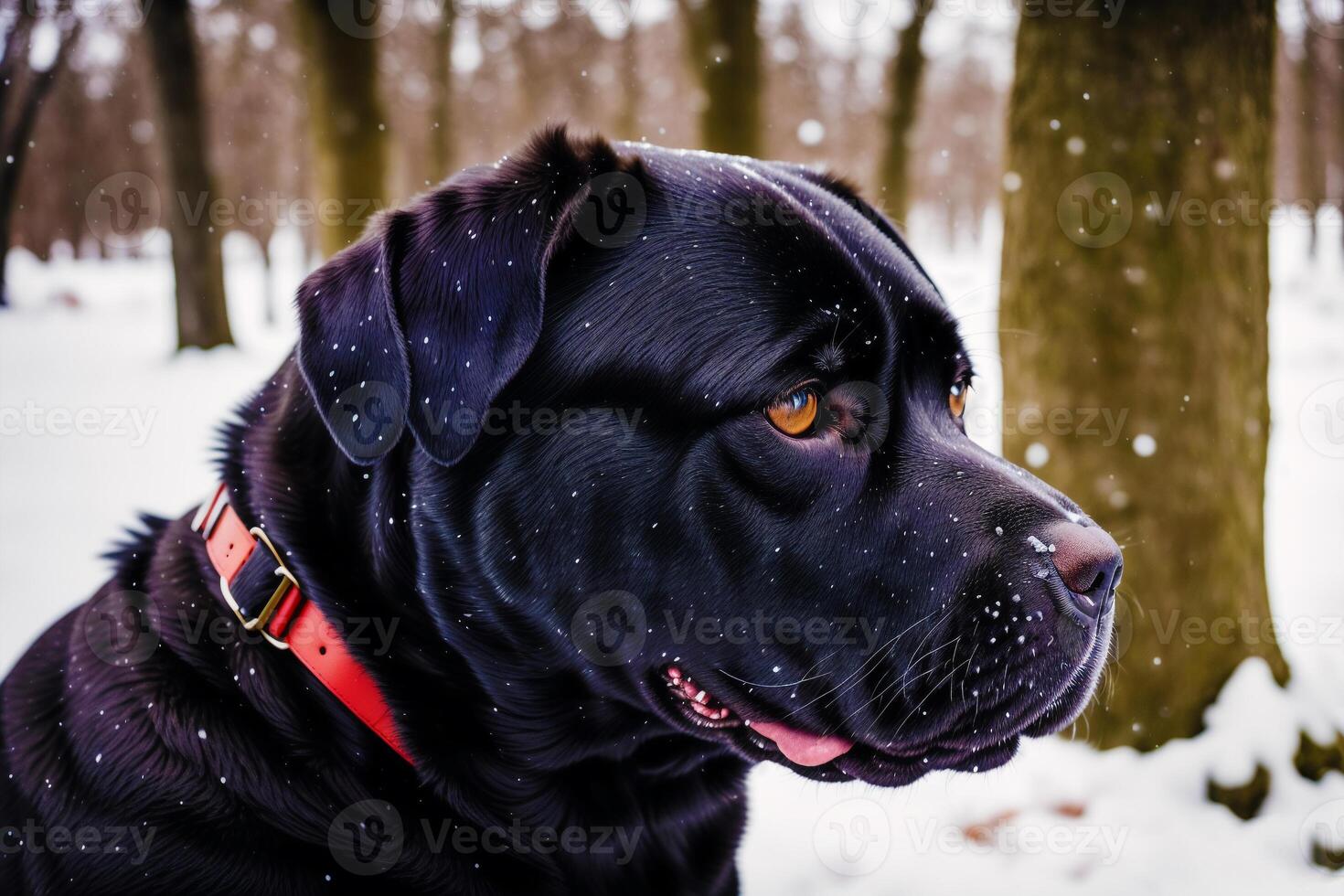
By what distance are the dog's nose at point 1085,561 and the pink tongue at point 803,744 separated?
1.88ft

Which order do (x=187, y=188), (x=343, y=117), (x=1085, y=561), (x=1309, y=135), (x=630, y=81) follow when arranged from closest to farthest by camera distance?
(x=1085, y=561) → (x=343, y=117) → (x=187, y=188) → (x=630, y=81) → (x=1309, y=135)

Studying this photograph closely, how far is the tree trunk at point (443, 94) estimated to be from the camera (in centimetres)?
1320

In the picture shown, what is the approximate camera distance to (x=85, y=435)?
7.08 metres

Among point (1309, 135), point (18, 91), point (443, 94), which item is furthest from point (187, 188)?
point (1309, 135)

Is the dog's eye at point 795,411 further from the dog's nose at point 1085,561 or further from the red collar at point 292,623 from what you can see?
the red collar at point 292,623

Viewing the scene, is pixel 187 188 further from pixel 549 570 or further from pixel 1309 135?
pixel 1309 135

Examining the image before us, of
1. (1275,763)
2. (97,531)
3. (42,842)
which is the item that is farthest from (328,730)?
(97,531)

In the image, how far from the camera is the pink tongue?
199cm

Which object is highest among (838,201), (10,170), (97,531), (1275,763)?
(10,170)

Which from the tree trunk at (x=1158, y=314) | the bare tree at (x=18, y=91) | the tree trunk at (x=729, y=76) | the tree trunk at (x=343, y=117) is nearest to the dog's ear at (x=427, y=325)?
the tree trunk at (x=1158, y=314)

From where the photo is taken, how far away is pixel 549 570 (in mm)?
1912

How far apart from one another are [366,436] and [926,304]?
126 centimetres

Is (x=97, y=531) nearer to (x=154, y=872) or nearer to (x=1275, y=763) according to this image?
(x=154, y=872)

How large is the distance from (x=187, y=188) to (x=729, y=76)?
243 inches
